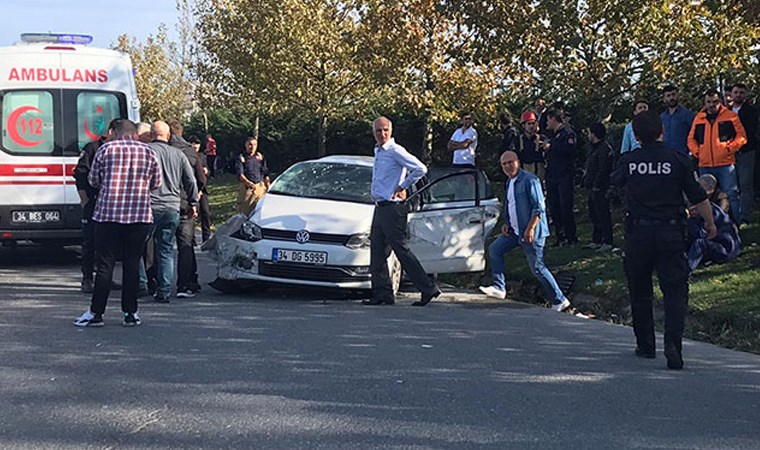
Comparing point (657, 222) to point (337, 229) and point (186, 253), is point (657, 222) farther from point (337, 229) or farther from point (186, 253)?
point (186, 253)

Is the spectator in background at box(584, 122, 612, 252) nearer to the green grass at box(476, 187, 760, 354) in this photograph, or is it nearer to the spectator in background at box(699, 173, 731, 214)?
the green grass at box(476, 187, 760, 354)

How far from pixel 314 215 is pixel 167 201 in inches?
61.6

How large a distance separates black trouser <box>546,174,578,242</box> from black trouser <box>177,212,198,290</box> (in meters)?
5.51

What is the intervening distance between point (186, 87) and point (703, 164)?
45.2m

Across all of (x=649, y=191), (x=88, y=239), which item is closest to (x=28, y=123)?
(x=88, y=239)

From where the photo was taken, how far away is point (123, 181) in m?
8.83

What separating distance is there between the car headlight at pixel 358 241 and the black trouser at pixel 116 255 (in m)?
2.42

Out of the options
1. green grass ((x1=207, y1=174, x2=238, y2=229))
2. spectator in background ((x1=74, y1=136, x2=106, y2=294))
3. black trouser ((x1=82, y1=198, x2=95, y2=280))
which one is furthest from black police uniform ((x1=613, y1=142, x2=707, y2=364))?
green grass ((x1=207, y1=174, x2=238, y2=229))

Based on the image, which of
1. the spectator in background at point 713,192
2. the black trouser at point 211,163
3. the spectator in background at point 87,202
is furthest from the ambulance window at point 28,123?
the black trouser at point 211,163

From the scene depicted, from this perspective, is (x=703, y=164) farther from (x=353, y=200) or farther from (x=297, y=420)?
(x=297, y=420)

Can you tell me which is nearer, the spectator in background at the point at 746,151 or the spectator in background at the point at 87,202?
the spectator in background at the point at 87,202

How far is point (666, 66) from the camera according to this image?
53.2 ft

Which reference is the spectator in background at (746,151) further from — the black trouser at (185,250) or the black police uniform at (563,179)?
the black trouser at (185,250)

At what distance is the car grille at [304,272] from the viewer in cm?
1052
